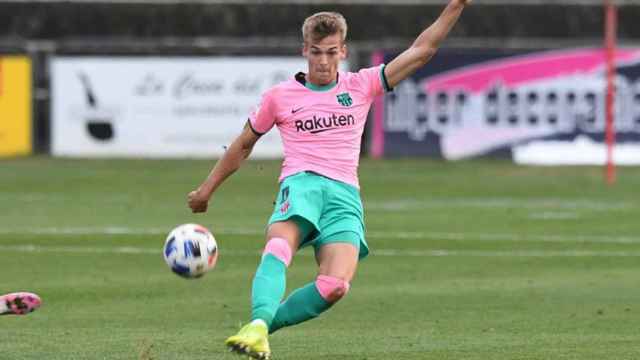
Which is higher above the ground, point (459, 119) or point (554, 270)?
point (554, 270)

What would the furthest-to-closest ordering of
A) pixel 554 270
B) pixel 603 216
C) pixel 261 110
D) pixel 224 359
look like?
pixel 603 216 → pixel 554 270 → pixel 224 359 → pixel 261 110

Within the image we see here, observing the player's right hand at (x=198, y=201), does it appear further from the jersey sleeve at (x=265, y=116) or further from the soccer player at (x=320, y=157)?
the jersey sleeve at (x=265, y=116)

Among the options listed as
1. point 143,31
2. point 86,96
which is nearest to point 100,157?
point 86,96

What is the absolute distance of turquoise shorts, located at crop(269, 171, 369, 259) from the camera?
9.23 m

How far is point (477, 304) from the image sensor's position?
43.7 feet

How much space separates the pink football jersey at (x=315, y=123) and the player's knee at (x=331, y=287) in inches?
23.0

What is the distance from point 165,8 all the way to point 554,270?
68.5 ft

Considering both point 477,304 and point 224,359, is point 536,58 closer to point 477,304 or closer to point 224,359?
point 477,304

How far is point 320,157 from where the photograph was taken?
9422 mm

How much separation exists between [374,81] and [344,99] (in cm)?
24

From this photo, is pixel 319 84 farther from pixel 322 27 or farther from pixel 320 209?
pixel 320 209

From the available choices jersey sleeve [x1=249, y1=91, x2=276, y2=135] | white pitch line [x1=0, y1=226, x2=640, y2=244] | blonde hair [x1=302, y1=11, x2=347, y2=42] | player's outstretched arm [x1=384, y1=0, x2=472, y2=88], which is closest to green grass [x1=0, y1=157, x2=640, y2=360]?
white pitch line [x1=0, y1=226, x2=640, y2=244]

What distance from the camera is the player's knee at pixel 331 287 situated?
9.18 m

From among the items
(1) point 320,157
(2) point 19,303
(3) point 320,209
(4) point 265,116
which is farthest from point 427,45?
(2) point 19,303
